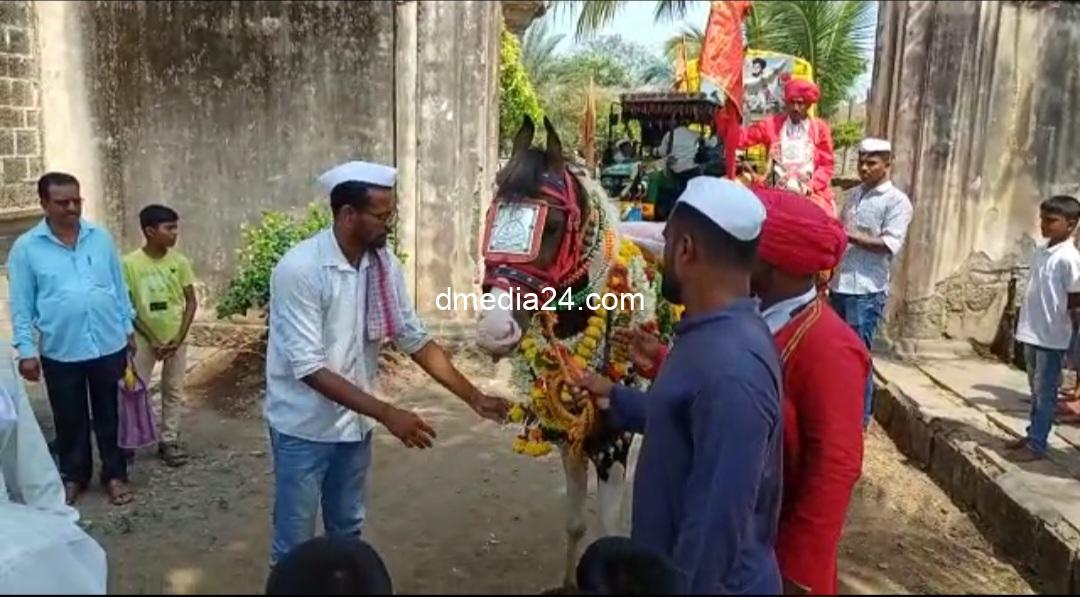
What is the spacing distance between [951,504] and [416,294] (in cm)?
413

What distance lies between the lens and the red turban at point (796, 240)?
1.98m

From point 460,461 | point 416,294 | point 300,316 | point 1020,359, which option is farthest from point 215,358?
point 1020,359

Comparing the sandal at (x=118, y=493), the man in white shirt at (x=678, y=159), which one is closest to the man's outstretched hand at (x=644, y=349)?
the man in white shirt at (x=678, y=159)

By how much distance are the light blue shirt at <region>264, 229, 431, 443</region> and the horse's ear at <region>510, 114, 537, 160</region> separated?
2.00 ft

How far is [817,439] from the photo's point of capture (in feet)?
6.29

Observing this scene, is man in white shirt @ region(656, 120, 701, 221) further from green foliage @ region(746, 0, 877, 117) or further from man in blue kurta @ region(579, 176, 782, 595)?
green foliage @ region(746, 0, 877, 117)

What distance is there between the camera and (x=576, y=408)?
120 inches

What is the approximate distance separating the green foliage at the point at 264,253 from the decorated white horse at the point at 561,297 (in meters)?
3.51

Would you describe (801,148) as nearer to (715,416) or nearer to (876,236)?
(876,236)

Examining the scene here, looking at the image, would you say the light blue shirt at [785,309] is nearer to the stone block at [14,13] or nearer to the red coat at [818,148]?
the red coat at [818,148]

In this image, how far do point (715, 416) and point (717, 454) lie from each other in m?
0.07

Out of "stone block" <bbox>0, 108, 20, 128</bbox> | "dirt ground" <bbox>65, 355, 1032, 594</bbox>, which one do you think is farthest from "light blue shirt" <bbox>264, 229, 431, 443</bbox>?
"stone block" <bbox>0, 108, 20, 128</bbox>

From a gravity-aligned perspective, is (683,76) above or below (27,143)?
above

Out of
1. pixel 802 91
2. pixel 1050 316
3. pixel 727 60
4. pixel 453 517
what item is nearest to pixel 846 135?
pixel 727 60
